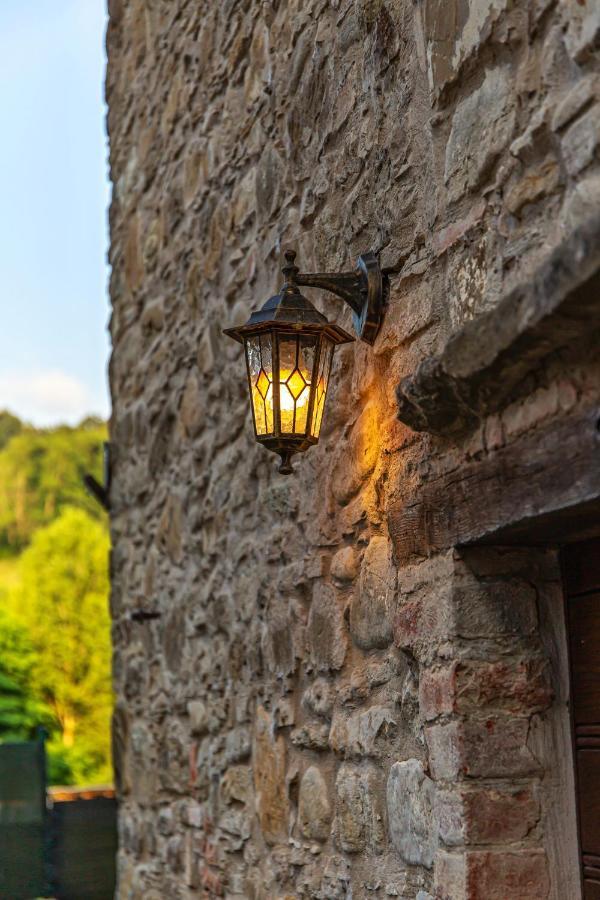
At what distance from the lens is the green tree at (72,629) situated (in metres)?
18.7

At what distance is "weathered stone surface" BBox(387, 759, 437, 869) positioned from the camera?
2.37 m

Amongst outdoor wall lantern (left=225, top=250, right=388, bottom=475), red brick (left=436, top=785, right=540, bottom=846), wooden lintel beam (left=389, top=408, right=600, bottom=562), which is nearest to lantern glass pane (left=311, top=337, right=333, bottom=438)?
outdoor wall lantern (left=225, top=250, right=388, bottom=475)

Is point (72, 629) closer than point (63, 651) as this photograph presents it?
No

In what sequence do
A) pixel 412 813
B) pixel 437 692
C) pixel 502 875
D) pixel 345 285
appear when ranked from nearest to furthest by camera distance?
pixel 502 875 → pixel 437 692 → pixel 412 813 → pixel 345 285

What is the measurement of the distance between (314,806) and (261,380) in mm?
1104

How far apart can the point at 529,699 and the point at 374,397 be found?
0.82m

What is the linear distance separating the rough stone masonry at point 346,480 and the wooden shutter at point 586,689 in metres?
0.03

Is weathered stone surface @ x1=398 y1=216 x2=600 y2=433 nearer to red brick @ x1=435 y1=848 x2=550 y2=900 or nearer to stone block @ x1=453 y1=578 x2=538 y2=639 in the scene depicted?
stone block @ x1=453 y1=578 x2=538 y2=639

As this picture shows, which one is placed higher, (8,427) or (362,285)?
(8,427)

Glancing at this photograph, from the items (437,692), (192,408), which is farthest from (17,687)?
(437,692)

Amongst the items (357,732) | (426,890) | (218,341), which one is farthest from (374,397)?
(218,341)

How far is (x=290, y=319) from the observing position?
8.61 ft

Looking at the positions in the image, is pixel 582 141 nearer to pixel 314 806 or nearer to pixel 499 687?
pixel 499 687

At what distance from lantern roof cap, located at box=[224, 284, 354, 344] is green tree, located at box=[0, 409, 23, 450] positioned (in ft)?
104
